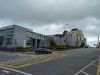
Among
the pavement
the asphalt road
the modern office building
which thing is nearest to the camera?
the pavement

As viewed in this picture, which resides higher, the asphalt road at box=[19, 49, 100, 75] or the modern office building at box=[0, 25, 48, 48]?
the modern office building at box=[0, 25, 48, 48]

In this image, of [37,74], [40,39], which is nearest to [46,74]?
[37,74]

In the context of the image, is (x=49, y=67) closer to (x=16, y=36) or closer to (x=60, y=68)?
(x=60, y=68)

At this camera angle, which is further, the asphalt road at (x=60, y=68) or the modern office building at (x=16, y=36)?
the modern office building at (x=16, y=36)

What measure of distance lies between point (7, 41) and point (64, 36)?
164 feet

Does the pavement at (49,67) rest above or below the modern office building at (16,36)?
below

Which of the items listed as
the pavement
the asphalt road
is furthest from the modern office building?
the asphalt road

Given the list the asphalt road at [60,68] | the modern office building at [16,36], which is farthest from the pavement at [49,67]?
the modern office building at [16,36]

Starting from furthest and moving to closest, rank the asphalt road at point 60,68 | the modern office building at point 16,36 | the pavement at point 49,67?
1. the modern office building at point 16,36
2. the asphalt road at point 60,68
3. the pavement at point 49,67

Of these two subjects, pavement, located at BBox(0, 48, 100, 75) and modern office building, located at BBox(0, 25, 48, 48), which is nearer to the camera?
pavement, located at BBox(0, 48, 100, 75)

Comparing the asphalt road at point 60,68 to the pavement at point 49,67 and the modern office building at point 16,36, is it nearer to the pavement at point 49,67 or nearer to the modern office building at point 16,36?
the pavement at point 49,67

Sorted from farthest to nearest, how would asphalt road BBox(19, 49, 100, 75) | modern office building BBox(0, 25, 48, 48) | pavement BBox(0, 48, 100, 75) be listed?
modern office building BBox(0, 25, 48, 48) → asphalt road BBox(19, 49, 100, 75) → pavement BBox(0, 48, 100, 75)

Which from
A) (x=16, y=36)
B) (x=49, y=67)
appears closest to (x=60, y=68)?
(x=49, y=67)

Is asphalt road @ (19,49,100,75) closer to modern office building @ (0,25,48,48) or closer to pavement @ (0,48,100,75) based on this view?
pavement @ (0,48,100,75)
